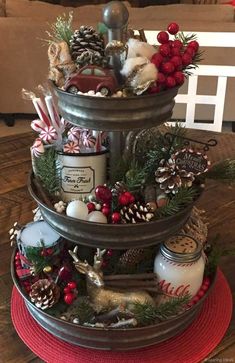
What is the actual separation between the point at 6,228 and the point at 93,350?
360mm

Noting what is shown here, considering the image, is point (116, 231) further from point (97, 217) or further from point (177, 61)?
point (177, 61)

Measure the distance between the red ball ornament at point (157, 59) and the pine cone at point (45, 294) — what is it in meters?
0.35

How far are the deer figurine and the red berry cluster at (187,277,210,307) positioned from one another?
67mm

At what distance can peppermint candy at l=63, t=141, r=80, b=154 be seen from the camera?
715mm

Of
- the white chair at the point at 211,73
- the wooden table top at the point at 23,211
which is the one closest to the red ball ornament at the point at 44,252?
the wooden table top at the point at 23,211

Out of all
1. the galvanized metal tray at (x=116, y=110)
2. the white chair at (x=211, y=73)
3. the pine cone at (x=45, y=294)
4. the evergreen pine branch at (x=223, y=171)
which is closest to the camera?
the galvanized metal tray at (x=116, y=110)

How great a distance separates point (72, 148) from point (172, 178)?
0.51 feet

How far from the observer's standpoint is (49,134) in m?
0.75

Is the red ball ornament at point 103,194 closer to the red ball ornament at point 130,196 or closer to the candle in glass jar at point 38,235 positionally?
the red ball ornament at point 130,196

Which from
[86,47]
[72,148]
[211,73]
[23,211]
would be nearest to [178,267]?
[72,148]

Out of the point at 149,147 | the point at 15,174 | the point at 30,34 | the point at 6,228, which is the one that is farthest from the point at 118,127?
A: the point at 30,34

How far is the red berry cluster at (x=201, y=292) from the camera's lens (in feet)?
2.37

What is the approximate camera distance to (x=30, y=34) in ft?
9.88

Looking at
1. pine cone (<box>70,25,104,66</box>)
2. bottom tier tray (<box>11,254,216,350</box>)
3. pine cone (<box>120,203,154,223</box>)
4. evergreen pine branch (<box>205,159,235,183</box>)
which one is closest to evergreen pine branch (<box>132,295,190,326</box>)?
bottom tier tray (<box>11,254,216,350</box>)
